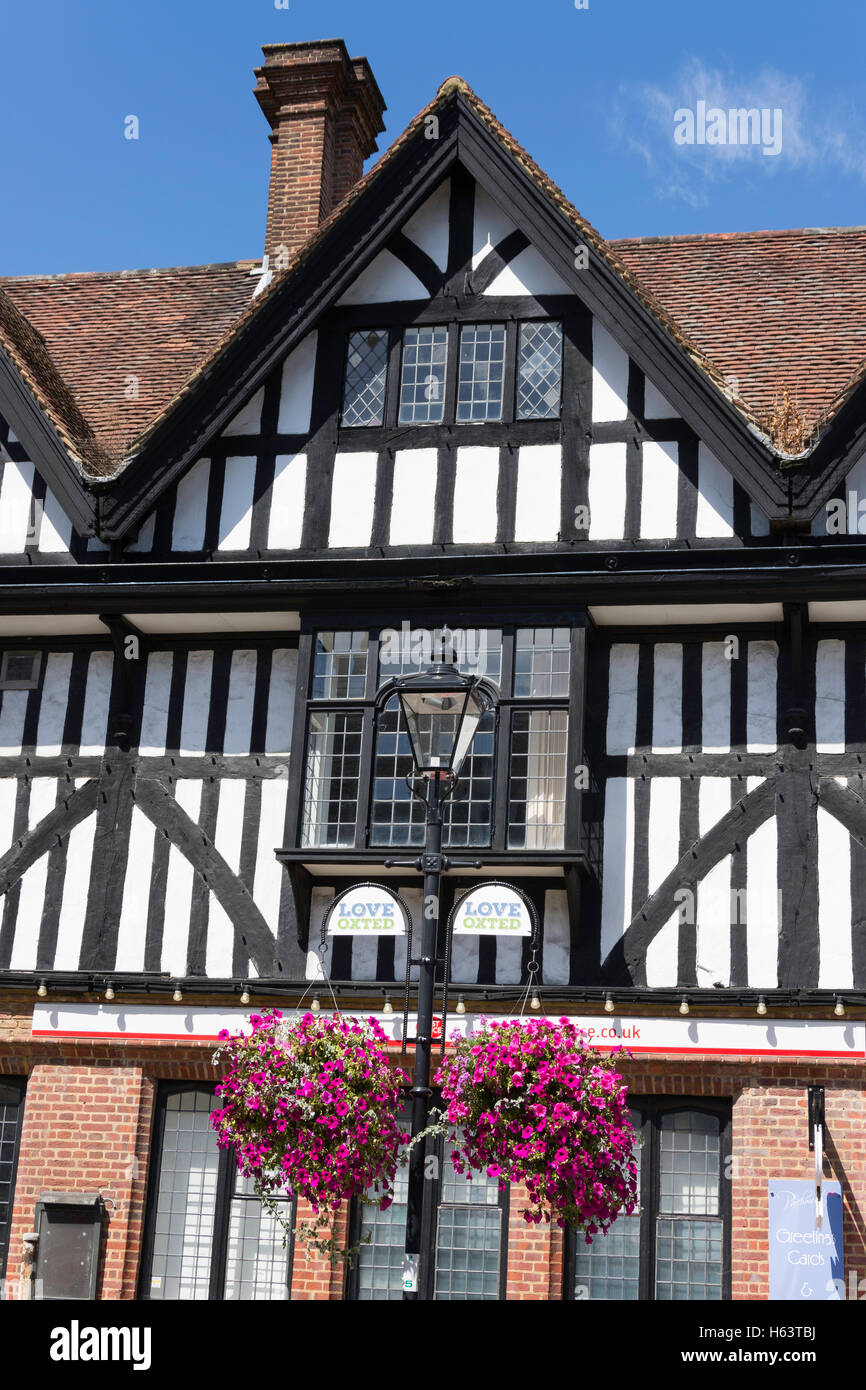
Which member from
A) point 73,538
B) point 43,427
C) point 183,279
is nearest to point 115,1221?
point 73,538

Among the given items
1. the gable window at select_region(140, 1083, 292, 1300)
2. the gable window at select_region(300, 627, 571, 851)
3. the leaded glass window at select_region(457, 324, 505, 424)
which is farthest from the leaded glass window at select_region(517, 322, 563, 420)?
the gable window at select_region(140, 1083, 292, 1300)

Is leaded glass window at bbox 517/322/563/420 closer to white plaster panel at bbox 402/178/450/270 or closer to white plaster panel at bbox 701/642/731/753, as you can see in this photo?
white plaster panel at bbox 402/178/450/270

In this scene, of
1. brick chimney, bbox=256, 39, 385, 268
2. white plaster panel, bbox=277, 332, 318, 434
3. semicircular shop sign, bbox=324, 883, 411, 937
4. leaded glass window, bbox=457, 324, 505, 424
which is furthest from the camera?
brick chimney, bbox=256, 39, 385, 268

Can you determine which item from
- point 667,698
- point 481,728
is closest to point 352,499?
point 481,728

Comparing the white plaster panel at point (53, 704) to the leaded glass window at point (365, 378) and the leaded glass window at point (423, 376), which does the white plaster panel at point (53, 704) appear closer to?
the leaded glass window at point (365, 378)

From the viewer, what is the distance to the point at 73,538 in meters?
14.8

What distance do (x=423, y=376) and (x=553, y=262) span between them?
4.86ft

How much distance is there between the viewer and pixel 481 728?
13.6 m

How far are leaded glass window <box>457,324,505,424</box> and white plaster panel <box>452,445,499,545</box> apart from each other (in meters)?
0.34

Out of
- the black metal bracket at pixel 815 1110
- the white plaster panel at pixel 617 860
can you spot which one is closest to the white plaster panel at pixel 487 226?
the white plaster panel at pixel 617 860

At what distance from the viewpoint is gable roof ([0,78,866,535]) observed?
13.8 m

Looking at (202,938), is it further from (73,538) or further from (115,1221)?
(73,538)

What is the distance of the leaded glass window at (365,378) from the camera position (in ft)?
48.0

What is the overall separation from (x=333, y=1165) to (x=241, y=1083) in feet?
3.05
